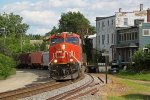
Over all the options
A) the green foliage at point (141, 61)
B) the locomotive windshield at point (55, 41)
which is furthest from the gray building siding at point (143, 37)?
the locomotive windshield at point (55, 41)

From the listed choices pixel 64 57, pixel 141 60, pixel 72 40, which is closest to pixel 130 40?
pixel 141 60

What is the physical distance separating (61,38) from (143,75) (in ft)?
73.1

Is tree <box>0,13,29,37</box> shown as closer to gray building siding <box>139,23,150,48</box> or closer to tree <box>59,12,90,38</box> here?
tree <box>59,12,90,38</box>

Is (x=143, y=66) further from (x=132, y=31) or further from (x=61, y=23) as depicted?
(x=61, y=23)

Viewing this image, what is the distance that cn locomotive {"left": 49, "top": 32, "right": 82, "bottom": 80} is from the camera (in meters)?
33.0

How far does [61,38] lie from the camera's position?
34.0 m

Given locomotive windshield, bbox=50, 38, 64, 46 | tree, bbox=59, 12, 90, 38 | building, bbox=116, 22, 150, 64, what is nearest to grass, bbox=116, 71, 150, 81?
building, bbox=116, 22, 150, 64

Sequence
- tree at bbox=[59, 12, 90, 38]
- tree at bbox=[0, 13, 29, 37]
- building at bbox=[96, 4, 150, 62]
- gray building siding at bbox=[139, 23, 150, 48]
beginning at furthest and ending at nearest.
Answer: tree at bbox=[0, 13, 29, 37] → tree at bbox=[59, 12, 90, 38] → building at bbox=[96, 4, 150, 62] → gray building siding at bbox=[139, 23, 150, 48]

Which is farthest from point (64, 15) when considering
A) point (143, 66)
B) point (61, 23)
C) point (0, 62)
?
point (0, 62)

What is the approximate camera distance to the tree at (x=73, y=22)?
113 metres

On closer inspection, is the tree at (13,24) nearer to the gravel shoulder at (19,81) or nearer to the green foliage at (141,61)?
the green foliage at (141,61)

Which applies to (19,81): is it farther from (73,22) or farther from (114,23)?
(73,22)

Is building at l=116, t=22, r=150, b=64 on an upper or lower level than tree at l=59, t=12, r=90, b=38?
lower

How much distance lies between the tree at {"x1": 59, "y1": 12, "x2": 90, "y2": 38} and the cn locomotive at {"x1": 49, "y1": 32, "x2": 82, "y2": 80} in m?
76.3
